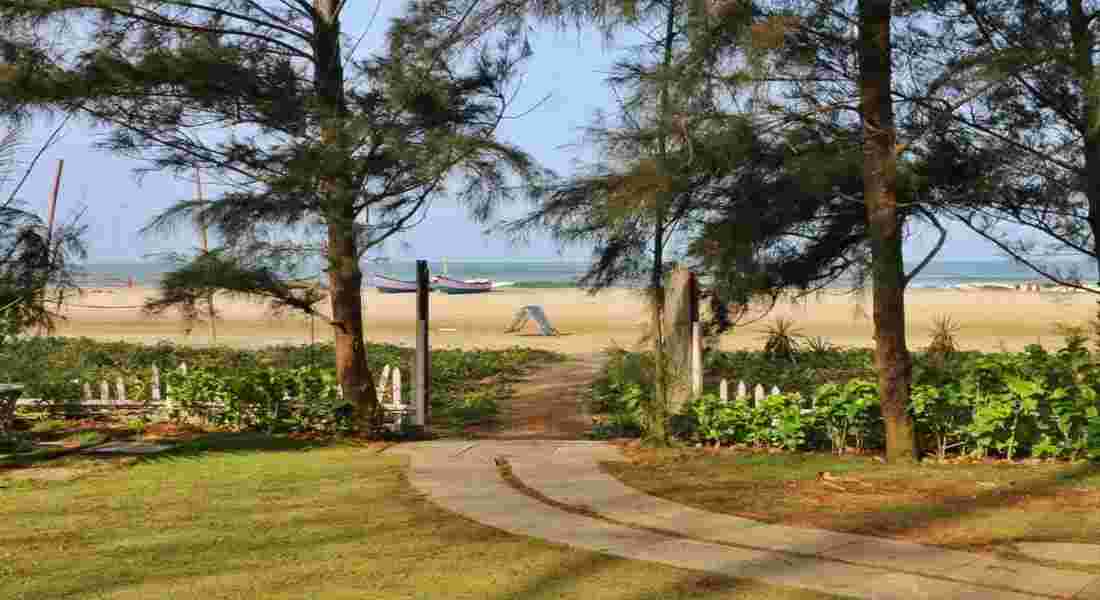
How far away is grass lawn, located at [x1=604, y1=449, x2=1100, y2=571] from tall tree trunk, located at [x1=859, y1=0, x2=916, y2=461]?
1.42 ft

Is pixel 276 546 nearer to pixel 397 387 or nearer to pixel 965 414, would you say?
pixel 397 387

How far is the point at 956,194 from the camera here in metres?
9.42

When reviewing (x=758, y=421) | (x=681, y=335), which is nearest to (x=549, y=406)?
(x=681, y=335)

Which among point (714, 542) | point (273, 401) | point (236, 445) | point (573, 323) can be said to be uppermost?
point (573, 323)

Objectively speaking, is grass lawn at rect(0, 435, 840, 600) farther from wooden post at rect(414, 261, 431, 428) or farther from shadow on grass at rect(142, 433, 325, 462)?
wooden post at rect(414, 261, 431, 428)

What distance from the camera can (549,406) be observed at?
14984 millimetres

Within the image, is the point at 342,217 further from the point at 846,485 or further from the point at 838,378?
the point at 838,378

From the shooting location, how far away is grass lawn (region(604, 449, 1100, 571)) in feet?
22.1

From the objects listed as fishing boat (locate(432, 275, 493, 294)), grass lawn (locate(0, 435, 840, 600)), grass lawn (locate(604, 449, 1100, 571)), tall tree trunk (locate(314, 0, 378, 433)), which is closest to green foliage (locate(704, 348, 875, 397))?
grass lawn (locate(604, 449, 1100, 571))

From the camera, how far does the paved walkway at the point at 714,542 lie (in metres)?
5.41

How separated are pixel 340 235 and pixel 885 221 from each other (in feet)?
15.9

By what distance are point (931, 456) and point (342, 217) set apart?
549cm

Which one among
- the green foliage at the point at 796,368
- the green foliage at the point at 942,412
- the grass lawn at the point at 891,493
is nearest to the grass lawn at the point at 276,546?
the grass lawn at the point at 891,493

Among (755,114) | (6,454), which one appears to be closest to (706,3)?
(755,114)
